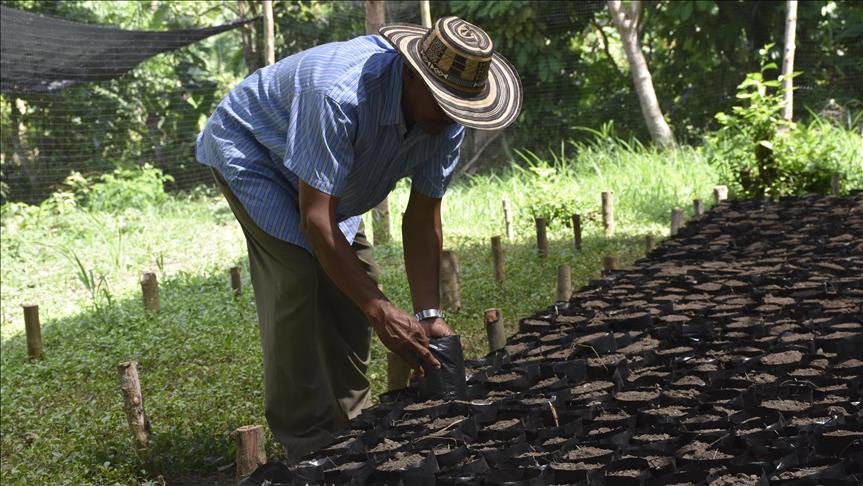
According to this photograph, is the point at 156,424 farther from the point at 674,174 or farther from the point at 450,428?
the point at 674,174

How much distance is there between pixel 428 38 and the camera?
2.35m

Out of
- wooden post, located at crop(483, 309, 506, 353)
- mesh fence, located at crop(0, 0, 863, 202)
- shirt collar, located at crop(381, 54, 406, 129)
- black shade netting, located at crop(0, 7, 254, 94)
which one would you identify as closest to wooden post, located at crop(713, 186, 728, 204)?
wooden post, located at crop(483, 309, 506, 353)

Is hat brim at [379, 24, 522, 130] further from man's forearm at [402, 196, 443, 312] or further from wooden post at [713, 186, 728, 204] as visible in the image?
wooden post at [713, 186, 728, 204]

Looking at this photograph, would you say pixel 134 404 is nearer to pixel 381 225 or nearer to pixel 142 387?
pixel 142 387

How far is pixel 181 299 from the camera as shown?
582cm

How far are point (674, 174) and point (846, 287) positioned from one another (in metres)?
4.64

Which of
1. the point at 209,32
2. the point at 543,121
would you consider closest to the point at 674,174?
the point at 543,121

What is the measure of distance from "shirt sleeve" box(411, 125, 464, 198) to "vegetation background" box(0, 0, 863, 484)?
1130 millimetres

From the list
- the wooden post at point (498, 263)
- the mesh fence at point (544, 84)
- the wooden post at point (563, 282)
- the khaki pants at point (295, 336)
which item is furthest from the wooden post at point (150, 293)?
the mesh fence at point (544, 84)

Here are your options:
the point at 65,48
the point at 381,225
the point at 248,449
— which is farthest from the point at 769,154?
the point at 65,48

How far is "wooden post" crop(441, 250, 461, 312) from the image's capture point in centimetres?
498

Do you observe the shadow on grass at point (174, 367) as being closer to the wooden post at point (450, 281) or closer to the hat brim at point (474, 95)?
the wooden post at point (450, 281)

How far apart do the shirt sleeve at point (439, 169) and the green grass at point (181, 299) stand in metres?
1.16

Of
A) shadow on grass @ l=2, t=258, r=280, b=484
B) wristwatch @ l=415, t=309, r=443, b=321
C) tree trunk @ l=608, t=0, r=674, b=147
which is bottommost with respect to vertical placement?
shadow on grass @ l=2, t=258, r=280, b=484
